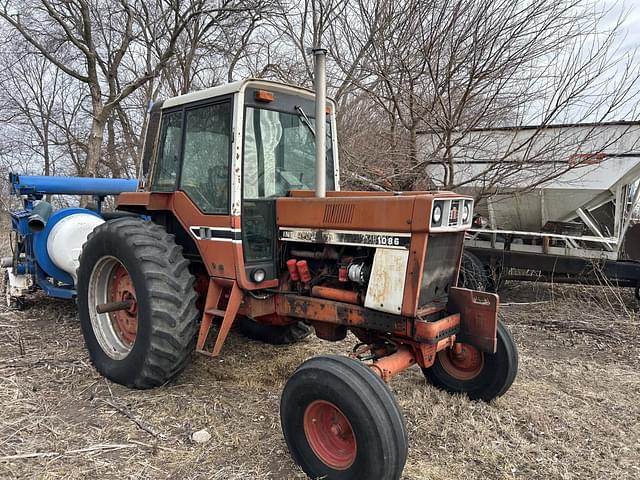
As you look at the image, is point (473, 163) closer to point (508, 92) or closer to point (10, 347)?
point (508, 92)

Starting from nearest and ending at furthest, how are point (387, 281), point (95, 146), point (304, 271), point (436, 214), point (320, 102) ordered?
point (436, 214), point (387, 281), point (320, 102), point (304, 271), point (95, 146)

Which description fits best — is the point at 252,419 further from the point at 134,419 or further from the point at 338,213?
the point at 338,213

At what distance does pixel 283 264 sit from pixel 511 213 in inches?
186

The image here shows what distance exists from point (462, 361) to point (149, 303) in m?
2.26

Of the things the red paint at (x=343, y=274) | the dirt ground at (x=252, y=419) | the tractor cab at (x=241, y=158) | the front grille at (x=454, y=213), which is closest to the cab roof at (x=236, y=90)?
the tractor cab at (x=241, y=158)

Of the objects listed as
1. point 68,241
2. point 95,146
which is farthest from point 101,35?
point 68,241

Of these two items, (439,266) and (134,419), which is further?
(134,419)

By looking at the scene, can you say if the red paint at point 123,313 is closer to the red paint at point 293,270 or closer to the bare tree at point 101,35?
the red paint at point 293,270

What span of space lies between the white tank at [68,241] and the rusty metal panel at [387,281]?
11.5 feet

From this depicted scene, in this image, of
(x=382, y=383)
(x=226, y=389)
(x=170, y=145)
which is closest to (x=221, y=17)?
(x=170, y=145)

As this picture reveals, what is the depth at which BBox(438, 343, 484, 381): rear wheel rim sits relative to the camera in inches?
141

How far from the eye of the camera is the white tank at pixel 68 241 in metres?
5.19

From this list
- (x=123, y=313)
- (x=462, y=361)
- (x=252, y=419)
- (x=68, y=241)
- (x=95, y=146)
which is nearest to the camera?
(x=252, y=419)

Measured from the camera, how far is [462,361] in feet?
12.0
